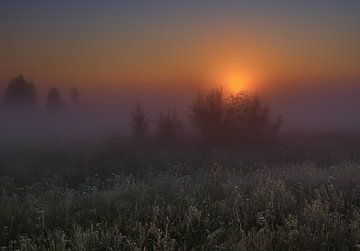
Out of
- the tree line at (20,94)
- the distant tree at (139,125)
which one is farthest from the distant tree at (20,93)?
the distant tree at (139,125)

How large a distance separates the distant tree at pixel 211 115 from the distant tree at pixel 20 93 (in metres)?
48.6

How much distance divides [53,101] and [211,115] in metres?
57.9

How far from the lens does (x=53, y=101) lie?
8650 centimetres

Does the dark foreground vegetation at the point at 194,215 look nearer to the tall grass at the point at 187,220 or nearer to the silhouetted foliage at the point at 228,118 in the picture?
the tall grass at the point at 187,220

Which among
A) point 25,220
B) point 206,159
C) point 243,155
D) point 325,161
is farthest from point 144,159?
point 25,220

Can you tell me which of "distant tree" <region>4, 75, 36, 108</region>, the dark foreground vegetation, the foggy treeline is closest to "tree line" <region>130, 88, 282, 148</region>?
the foggy treeline

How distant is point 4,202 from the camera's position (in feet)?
27.9

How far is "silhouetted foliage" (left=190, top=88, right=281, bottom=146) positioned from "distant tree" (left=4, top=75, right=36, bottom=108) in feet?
160

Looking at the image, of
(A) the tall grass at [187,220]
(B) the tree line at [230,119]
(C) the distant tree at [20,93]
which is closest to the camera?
(A) the tall grass at [187,220]

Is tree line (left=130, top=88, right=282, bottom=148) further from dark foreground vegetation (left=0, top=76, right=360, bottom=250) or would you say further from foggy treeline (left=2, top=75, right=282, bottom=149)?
dark foreground vegetation (left=0, top=76, right=360, bottom=250)

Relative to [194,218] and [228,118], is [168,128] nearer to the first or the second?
[228,118]

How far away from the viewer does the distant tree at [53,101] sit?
85475 mm

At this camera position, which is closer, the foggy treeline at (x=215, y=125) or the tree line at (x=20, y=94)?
the foggy treeline at (x=215, y=125)

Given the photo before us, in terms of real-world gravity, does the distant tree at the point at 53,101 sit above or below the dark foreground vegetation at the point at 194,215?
above
